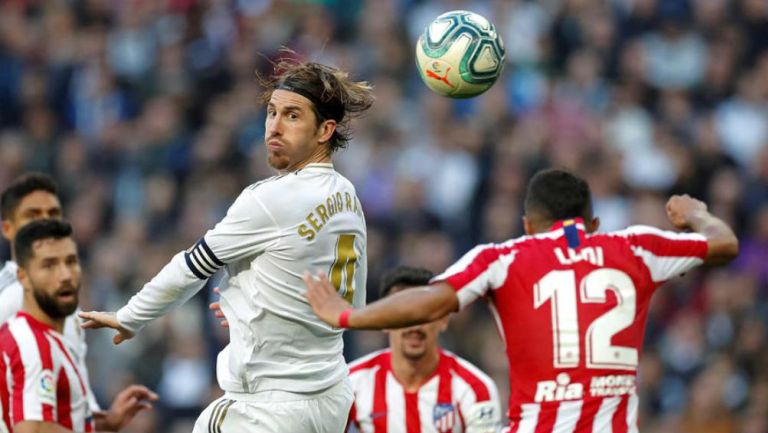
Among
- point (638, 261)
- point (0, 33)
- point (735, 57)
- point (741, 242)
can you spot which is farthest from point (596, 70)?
point (638, 261)

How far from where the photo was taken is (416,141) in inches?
587

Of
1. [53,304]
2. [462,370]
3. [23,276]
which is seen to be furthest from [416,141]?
[53,304]

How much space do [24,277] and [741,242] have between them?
25.4 feet

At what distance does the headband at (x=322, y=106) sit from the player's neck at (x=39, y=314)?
2022mm

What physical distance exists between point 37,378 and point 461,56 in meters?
2.83

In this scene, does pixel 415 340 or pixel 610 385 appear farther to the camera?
pixel 415 340

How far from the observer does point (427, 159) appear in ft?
48.1

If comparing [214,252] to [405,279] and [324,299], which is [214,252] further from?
[405,279]

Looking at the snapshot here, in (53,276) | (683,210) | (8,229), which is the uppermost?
(8,229)

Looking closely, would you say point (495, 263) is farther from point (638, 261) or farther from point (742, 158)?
point (742, 158)

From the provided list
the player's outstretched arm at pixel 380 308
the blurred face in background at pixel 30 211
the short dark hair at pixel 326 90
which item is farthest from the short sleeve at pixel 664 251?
the blurred face in background at pixel 30 211

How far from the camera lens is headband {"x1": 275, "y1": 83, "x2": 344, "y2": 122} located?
6.95m

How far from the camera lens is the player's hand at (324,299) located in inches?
253

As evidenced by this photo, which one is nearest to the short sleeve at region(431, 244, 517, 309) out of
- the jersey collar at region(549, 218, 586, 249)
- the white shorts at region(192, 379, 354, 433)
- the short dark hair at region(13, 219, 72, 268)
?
the jersey collar at region(549, 218, 586, 249)
